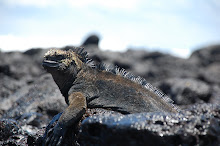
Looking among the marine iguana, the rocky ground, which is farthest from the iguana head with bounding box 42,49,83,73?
the rocky ground

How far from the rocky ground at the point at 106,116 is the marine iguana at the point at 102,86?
0.31 metres

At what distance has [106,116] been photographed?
3.28 m

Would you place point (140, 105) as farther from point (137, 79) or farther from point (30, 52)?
point (30, 52)

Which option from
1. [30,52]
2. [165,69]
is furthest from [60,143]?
[165,69]

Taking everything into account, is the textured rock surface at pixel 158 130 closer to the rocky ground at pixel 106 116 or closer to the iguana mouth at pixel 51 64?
the rocky ground at pixel 106 116

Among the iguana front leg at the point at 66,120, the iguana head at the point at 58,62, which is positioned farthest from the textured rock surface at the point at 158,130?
the iguana head at the point at 58,62

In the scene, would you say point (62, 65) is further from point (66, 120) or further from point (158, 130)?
point (158, 130)

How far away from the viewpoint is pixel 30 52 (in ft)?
64.0

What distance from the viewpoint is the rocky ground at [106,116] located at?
118 inches

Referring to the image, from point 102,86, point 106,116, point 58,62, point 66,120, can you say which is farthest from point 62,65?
point 106,116

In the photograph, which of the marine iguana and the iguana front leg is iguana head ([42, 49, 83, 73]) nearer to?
the marine iguana

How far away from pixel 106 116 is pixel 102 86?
1074 mm

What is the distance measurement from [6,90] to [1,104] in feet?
8.30

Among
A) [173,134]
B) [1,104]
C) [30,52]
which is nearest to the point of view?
[173,134]
